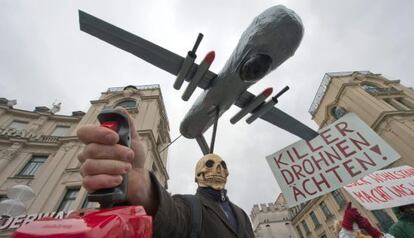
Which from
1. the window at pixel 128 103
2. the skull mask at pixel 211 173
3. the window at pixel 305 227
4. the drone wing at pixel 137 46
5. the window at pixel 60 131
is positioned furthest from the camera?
the window at pixel 305 227

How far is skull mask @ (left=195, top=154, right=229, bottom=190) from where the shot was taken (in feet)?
6.51

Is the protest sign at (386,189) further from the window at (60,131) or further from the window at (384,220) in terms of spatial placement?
the window at (60,131)

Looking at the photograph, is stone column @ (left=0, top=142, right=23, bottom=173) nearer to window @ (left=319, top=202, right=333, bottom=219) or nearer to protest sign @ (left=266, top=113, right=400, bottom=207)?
protest sign @ (left=266, top=113, right=400, bottom=207)

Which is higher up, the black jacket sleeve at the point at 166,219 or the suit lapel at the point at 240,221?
the suit lapel at the point at 240,221

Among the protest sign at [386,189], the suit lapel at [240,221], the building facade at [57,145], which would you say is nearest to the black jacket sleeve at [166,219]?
the suit lapel at [240,221]

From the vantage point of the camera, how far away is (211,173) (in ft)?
6.57

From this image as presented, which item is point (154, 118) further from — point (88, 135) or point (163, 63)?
point (88, 135)

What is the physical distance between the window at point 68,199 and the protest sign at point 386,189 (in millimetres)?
10900

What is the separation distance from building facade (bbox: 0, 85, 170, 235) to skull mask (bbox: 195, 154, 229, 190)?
344 inches

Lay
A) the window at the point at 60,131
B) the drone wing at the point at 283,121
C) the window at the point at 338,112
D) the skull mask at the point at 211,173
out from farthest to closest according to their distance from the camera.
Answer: the window at the point at 338,112
the window at the point at 60,131
the drone wing at the point at 283,121
the skull mask at the point at 211,173

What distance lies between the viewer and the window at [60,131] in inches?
591

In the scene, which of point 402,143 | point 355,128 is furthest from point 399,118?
point 355,128

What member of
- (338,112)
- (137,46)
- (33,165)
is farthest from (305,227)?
(137,46)

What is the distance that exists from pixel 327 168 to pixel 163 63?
291cm
